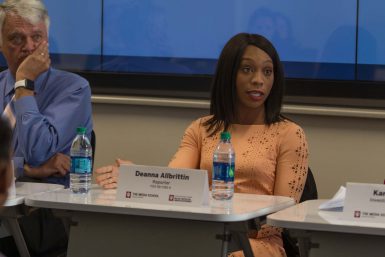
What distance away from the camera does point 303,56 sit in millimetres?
4156

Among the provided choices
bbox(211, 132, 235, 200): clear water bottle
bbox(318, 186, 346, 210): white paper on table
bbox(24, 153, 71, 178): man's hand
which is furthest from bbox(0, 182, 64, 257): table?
bbox(318, 186, 346, 210): white paper on table

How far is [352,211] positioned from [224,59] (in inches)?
45.0

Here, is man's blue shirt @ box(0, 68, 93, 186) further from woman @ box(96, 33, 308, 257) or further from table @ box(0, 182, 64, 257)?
woman @ box(96, 33, 308, 257)

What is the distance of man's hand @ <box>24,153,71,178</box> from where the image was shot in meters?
3.23

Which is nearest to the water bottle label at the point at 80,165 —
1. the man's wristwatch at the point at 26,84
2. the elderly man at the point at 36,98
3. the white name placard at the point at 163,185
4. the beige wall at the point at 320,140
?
the white name placard at the point at 163,185

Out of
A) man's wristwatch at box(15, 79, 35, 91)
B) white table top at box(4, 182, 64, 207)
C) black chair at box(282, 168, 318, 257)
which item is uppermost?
man's wristwatch at box(15, 79, 35, 91)

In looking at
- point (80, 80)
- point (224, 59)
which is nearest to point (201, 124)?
point (224, 59)

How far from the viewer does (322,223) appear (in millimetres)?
2227

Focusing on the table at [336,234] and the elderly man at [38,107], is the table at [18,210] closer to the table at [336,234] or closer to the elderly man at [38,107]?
the elderly man at [38,107]

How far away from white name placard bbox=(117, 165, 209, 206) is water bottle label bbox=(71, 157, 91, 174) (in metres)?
0.27

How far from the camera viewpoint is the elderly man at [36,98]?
3.23m

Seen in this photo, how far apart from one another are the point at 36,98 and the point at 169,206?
1.21 m

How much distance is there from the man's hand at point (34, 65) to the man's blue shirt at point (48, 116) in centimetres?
5

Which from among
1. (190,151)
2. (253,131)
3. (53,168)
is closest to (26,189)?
(53,168)
